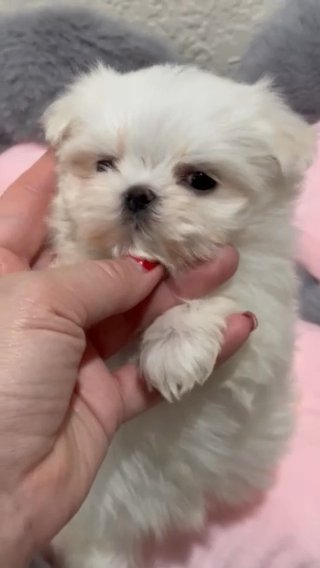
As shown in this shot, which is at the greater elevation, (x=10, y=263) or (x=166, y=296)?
(x=166, y=296)

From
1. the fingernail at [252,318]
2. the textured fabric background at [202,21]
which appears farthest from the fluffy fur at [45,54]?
the fingernail at [252,318]

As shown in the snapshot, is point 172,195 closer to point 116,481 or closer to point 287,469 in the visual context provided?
point 116,481

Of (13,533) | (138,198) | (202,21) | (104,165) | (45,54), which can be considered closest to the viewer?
(13,533)

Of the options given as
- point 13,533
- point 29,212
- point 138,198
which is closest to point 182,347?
point 138,198

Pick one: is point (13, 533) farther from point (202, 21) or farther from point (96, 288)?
point (202, 21)

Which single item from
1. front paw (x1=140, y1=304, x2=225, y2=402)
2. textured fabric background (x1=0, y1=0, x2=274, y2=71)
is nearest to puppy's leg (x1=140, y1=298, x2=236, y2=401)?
front paw (x1=140, y1=304, x2=225, y2=402)

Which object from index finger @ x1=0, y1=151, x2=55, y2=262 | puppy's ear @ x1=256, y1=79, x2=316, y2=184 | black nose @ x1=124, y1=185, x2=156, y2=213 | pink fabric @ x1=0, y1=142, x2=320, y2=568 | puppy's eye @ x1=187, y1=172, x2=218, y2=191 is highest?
puppy's ear @ x1=256, y1=79, x2=316, y2=184

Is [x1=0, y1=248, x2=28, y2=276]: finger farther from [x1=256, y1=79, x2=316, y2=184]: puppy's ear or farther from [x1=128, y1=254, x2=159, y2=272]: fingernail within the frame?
[x1=256, y1=79, x2=316, y2=184]: puppy's ear
